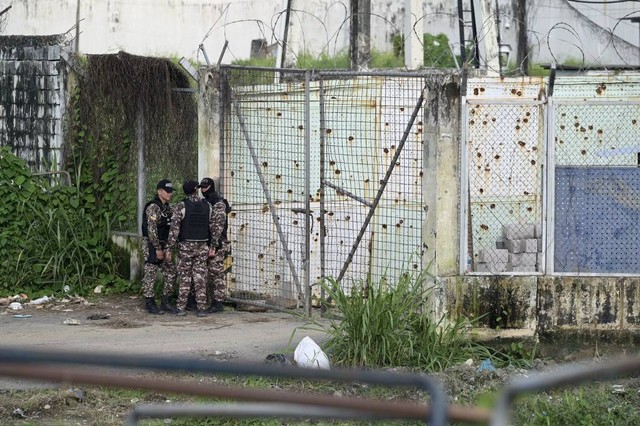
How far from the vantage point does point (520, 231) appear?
9.78 meters

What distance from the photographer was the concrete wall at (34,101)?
12703 millimetres

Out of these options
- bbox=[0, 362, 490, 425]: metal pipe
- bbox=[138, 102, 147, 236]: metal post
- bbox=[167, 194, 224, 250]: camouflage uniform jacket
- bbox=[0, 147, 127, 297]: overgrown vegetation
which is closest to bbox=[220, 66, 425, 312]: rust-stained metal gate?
bbox=[167, 194, 224, 250]: camouflage uniform jacket

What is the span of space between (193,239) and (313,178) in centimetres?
146

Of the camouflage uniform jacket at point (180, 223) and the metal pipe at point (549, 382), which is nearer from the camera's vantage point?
the metal pipe at point (549, 382)

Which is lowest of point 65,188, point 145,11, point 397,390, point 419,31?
point 397,390

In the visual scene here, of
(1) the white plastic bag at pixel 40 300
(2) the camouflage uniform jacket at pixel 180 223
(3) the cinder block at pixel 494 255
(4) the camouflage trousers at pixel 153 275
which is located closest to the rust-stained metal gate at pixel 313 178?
(2) the camouflage uniform jacket at pixel 180 223

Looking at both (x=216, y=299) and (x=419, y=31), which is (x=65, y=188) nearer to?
(x=216, y=299)

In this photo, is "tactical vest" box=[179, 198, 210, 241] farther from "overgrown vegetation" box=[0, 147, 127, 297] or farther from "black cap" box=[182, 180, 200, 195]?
"overgrown vegetation" box=[0, 147, 127, 297]

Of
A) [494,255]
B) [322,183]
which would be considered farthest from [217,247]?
[494,255]

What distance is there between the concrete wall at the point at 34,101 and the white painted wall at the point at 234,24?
1304 centimetres

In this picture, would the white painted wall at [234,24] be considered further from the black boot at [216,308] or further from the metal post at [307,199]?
the metal post at [307,199]

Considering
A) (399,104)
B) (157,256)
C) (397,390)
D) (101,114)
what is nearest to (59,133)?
(101,114)

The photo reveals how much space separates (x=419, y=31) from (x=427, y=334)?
7.09 metres

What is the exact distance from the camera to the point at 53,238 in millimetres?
12398
